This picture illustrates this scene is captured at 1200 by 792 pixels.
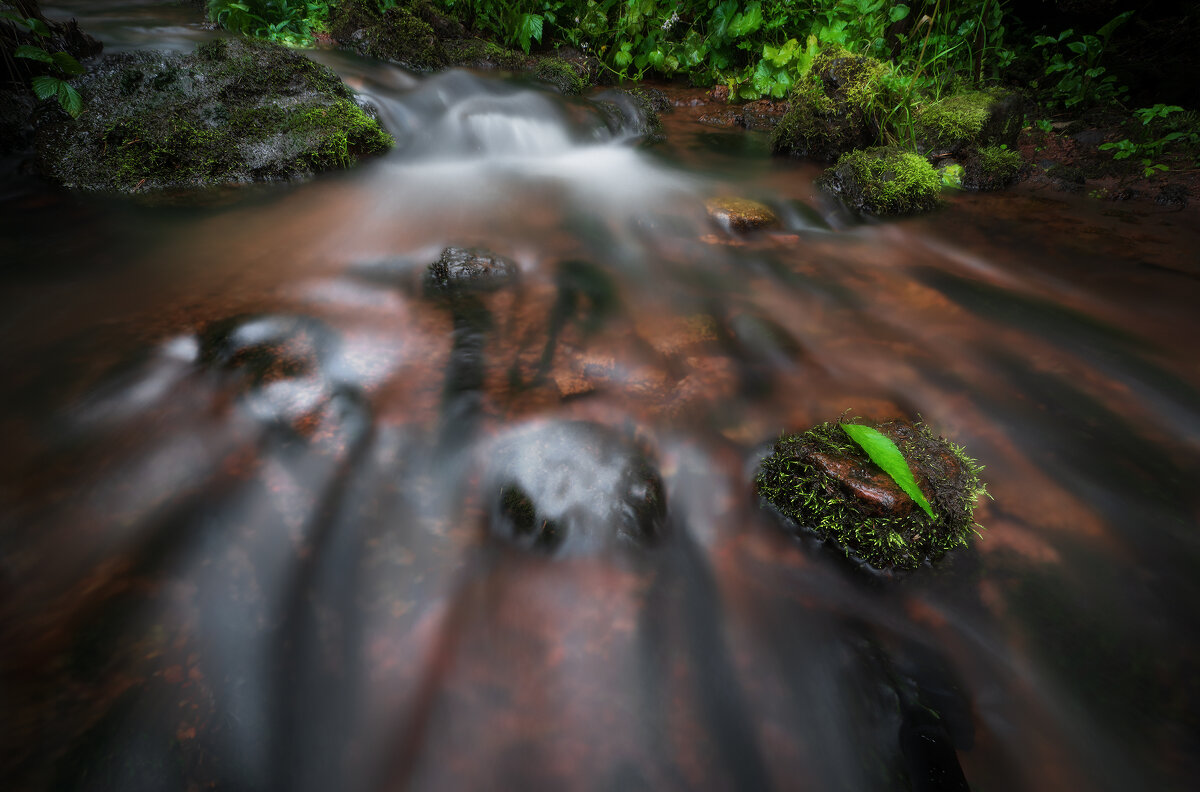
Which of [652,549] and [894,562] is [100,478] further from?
[894,562]

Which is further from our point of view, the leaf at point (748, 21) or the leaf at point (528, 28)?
the leaf at point (528, 28)

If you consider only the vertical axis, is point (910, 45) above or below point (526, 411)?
above

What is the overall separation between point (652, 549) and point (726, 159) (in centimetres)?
514

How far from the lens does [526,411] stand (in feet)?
8.04

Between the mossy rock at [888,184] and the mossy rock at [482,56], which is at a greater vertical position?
the mossy rock at [482,56]

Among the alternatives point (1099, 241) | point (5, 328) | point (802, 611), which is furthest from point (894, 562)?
point (5, 328)

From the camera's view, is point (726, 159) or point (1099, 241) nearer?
point (1099, 241)

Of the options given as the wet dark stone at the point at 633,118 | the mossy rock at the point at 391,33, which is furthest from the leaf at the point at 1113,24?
the mossy rock at the point at 391,33

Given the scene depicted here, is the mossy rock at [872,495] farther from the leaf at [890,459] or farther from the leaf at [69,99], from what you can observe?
the leaf at [69,99]

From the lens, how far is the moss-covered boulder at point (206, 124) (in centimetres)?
451

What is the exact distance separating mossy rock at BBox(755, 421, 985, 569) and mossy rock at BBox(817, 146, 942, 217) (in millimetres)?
3063

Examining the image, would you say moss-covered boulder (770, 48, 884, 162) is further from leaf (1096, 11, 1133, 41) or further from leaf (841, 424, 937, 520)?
leaf (841, 424, 937, 520)

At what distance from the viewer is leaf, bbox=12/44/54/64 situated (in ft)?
14.1

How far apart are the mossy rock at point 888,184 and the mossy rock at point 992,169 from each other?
0.40m
